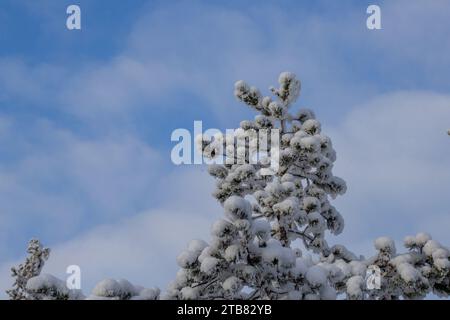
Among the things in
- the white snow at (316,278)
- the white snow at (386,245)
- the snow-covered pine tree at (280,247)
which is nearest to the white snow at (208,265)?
the snow-covered pine tree at (280,247)

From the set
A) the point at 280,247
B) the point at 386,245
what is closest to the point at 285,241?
the point at 386,245

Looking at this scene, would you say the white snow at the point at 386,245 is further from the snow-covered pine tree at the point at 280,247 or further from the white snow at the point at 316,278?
the white snow at the point at 316,278

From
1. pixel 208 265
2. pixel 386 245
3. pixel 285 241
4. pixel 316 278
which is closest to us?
pixel 208 265

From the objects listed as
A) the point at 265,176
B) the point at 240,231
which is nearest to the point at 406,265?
the point at 240,231

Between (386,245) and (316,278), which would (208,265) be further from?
(386,245)

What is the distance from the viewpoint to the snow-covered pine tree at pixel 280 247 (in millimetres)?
8844

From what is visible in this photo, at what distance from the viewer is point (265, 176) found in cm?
1446

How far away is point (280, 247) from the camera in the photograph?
30.1 ft

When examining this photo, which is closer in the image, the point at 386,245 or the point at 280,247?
the point at 280,247

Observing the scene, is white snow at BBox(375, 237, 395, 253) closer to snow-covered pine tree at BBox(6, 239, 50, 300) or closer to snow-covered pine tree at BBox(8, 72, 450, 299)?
snow-covered pine tree at BBox(8, 72, 450, 299)
